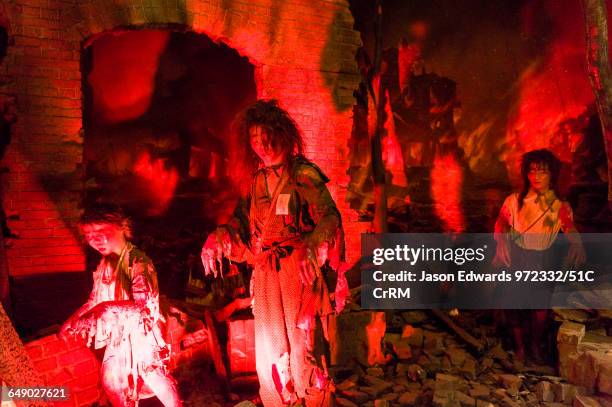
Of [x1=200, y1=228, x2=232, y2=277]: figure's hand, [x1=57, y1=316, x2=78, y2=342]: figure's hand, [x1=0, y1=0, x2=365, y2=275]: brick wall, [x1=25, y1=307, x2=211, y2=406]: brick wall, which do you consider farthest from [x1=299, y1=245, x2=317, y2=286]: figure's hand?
[x1=0, y1=0, x2=365, y2=275]: brick wall

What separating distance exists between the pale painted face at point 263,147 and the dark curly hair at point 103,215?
3.40ft

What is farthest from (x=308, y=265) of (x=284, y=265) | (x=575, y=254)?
(x=575, y=254)

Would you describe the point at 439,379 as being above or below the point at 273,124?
below

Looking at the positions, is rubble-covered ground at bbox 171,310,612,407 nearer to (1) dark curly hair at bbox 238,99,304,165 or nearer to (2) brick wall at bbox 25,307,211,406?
(2) brick wall at bbox 25,307,211,406

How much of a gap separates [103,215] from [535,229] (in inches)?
181

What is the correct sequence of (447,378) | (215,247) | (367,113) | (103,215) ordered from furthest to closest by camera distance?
(367,113)
(447,378)
(215,247)
(103,215)

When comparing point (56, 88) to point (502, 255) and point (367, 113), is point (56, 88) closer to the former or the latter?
point (502, 255)

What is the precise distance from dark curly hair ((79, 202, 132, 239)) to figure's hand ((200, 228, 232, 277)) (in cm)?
59

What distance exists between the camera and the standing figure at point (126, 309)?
322 centimetres

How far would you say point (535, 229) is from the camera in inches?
217

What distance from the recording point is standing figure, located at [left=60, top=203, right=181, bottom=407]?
10.6ft

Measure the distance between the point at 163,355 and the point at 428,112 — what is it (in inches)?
342

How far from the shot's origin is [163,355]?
135 inches

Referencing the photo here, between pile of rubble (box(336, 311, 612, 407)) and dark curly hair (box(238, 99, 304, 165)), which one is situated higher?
dark curly hair (box(238, 99, 304, 165))
